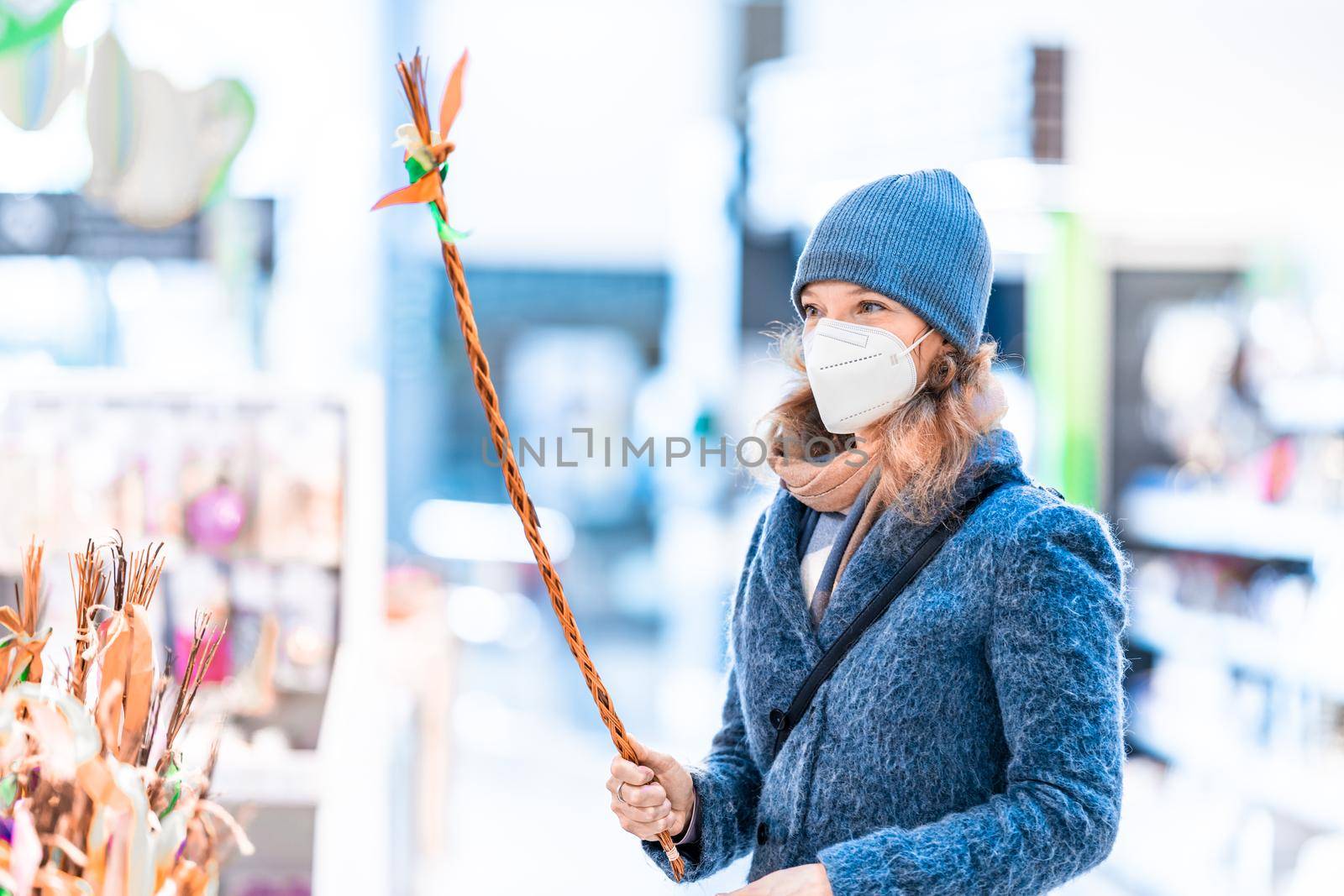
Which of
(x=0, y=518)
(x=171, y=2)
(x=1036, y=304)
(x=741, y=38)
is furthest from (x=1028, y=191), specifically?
(x=171, y=2)

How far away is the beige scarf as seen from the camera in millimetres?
1192

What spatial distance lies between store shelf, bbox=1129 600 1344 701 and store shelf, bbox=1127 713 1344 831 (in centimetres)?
22

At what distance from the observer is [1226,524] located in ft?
12.2

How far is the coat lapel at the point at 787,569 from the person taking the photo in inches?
46.6

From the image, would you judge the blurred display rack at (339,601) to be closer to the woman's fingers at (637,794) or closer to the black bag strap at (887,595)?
the woman's fingers at (637,794)

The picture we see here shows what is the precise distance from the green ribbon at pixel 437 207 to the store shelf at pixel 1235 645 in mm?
2912

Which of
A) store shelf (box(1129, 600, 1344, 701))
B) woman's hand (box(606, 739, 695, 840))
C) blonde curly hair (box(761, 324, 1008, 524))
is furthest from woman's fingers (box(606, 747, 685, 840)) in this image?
store shelf (box(1129, 600, 1344, 701))

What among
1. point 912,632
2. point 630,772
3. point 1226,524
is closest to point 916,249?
point 912,632

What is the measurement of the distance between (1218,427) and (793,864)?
332cm

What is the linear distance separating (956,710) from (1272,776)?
272 centimetres

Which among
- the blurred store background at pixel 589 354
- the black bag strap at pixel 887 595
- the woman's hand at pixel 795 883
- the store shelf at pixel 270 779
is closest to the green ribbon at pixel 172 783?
the woman's hand at pixel 795 883

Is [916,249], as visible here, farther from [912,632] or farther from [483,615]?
[483,615]

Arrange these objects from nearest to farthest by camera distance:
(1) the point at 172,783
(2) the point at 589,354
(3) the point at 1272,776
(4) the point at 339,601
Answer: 1. (1) the point at 172,783
2. (4) the point at 339,601
3. (3) the point at 1272,776
4. (2) the point at 589,354

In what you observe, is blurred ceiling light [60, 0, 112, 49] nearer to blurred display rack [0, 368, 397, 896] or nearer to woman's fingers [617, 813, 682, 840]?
blurred display rack [0, 368, 397, 896]
